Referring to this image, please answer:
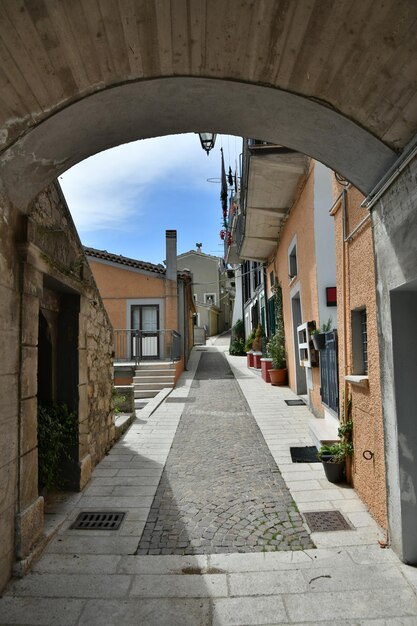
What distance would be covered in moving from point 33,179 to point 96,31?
1204 mm

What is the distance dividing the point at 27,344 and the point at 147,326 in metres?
12.8

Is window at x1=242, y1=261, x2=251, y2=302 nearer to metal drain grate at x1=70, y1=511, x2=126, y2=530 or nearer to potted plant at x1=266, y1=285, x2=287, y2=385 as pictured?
potted plant at x1=266, y1=285, x2=287, y2=385

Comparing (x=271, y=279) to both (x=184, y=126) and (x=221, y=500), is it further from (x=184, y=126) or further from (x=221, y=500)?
(x=184, y=126)

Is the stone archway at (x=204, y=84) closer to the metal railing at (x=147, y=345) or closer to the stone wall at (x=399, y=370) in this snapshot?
the stone wall at (x=399, y=370)

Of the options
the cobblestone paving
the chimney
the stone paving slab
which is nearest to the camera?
the stone paving slab

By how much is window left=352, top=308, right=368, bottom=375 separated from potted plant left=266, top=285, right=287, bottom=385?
6917 millimetres

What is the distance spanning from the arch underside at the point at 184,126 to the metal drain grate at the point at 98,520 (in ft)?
9.08

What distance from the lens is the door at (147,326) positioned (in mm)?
15352

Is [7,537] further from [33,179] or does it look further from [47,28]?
[47,28]

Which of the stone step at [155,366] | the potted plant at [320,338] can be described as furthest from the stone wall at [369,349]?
the stone step at [155,366]

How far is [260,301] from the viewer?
1581 cm

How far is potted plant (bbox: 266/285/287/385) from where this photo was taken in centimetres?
1123

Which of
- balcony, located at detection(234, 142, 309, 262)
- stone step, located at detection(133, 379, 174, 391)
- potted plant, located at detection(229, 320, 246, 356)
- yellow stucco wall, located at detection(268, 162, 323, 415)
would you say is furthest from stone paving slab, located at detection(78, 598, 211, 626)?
potted plant, located at detection(229, 320, 246, 356)

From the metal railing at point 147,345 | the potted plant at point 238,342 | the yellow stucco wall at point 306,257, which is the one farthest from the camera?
the potted plant at point 238,342
